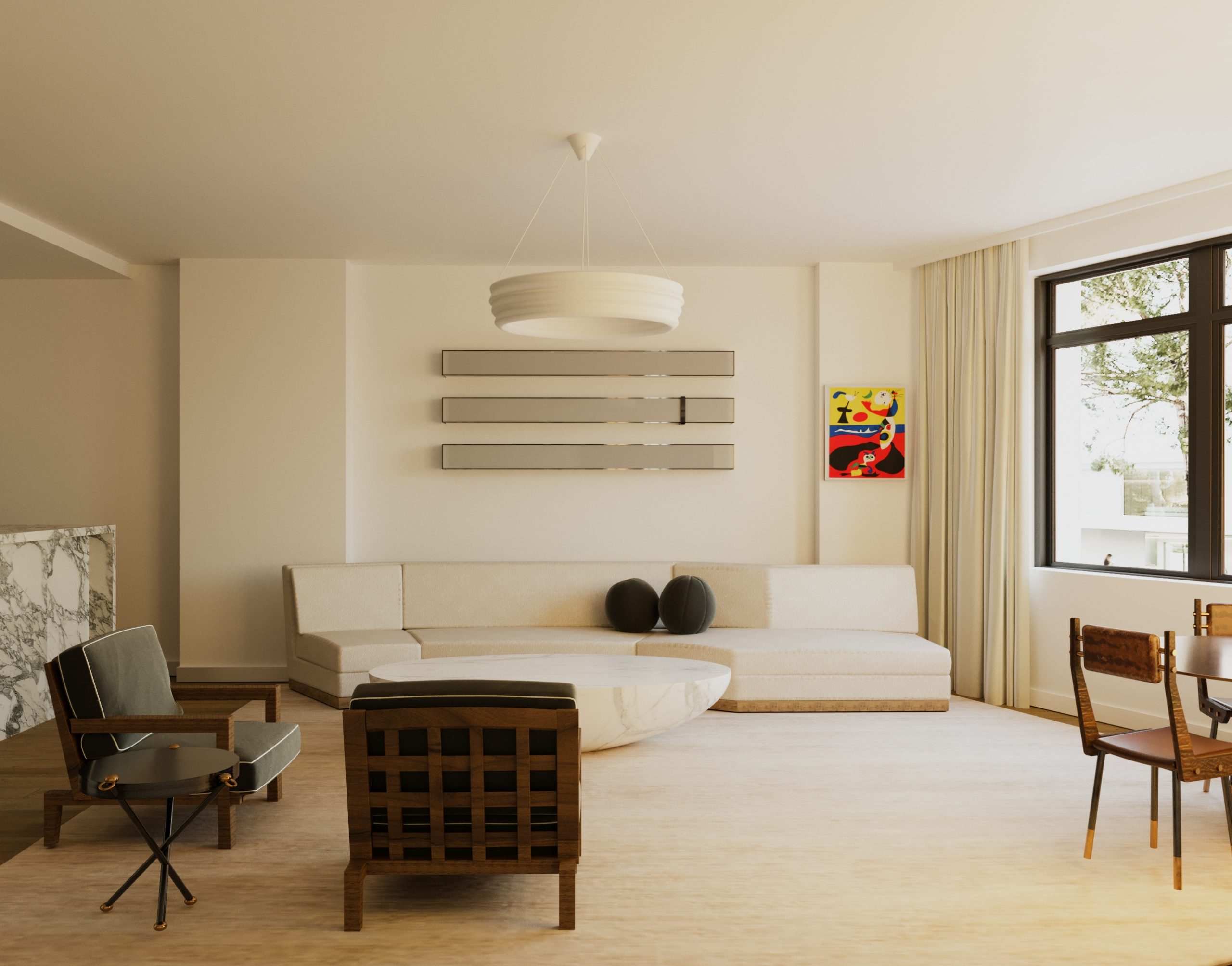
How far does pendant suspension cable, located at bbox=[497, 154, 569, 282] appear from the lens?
4.72 m

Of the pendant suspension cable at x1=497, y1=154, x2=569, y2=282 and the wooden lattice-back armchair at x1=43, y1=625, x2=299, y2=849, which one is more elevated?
the pendant suspension cable at x1=497, y1=154, x2=569, y2=282

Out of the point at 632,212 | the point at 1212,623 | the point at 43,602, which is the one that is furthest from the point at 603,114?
the point at 43,602

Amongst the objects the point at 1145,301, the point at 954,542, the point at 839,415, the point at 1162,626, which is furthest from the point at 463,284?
the point at 1162,626

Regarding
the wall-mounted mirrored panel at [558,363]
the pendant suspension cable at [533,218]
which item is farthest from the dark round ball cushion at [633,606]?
the pendant suspension cable at [533,218]

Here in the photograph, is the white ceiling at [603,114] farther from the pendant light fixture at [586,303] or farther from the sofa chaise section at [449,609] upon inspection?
the sofa chaise section at [449,609]

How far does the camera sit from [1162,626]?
206 inches

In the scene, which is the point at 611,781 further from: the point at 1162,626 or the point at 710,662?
the point at 1162,626

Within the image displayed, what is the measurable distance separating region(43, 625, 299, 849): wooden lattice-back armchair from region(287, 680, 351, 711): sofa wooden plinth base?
5.48 feet

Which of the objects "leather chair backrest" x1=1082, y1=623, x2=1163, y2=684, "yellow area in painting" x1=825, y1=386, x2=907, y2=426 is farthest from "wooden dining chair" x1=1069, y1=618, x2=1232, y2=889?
"yellow area in painting" x1=825, y1=386, x2=907, y2=426

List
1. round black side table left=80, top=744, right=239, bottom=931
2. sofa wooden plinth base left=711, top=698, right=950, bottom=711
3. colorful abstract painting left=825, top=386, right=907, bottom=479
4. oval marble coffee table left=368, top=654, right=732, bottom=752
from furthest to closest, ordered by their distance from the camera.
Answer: colorful abstract painting left=825, top=386, right=907, bottom=479, sofa wooden plinth base left=711, top=698, right=950, bottom=711, oval marble coffee table left=368, top=654, right=732, bottom=752, round black side table left=80, top=744, right=239, bottom=931

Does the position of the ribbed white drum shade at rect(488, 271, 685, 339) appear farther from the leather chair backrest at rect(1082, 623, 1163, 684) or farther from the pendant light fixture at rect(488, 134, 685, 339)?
the leather chair backrest at rect(1082, 623, 1163, 684)

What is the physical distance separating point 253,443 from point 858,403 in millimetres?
4101

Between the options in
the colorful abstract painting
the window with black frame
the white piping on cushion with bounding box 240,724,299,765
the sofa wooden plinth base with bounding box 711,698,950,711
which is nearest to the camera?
the white piping on cushion with bounding box 240,724,299,765

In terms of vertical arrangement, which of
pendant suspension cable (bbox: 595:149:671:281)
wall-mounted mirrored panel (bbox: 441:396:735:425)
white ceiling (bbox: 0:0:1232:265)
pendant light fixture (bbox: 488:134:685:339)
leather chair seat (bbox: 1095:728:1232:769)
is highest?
white ceiling (bbox: 0:0:1232:265)
